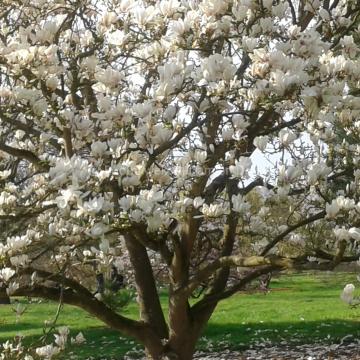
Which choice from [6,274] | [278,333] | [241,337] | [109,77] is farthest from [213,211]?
[278,333]

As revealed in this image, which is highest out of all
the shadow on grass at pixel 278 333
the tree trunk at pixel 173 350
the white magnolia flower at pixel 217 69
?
the white magnolia flower at pixel 217 69

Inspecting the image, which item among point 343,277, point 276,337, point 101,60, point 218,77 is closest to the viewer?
point 218,77

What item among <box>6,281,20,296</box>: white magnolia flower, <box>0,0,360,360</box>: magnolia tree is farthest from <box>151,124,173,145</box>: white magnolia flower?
<box>6,281,20,296</box>: white magnolia flower

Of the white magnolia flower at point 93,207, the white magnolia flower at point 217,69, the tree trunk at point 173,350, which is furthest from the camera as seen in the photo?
the tree trunk at point 173,350

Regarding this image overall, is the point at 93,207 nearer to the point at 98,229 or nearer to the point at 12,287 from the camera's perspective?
the point at 98,229

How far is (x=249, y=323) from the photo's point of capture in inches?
535

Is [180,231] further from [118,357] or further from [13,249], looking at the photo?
[118,357]

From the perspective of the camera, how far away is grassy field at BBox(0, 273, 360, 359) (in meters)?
11.4

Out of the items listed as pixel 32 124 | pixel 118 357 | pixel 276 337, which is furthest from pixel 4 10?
pixel 276 337

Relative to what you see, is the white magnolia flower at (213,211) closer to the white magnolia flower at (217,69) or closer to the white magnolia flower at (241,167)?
the white magnolia flower at (241,167)

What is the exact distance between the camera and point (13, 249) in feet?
11.4

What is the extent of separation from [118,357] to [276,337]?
278 centimetres

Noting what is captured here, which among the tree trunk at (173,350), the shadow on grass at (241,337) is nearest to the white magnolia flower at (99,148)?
the tree trunk at (173,350)

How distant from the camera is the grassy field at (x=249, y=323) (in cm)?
1141
